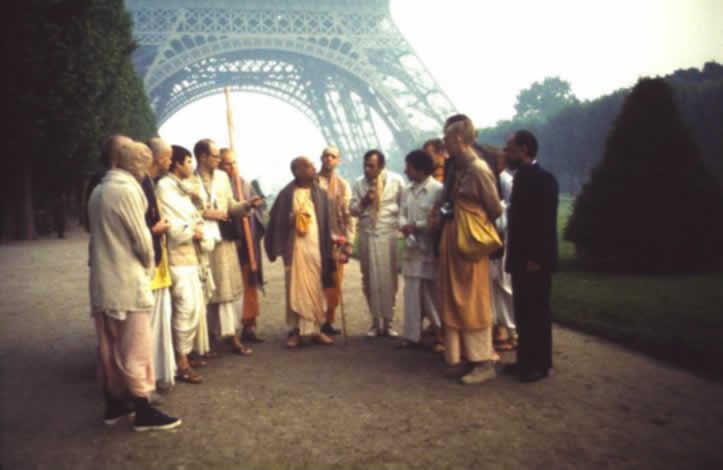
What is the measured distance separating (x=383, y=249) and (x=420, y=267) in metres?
0.76

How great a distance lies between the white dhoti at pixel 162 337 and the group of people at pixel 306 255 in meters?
0.01

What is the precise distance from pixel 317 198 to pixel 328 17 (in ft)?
125

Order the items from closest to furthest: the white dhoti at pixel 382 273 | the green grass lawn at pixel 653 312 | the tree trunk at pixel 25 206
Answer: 1. the green grass lawn at pixel 653 312
2. the white dhoti at pixel 382 273
3. the tree trunk at pixel 25 206

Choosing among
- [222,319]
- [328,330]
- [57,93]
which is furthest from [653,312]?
[57,93]

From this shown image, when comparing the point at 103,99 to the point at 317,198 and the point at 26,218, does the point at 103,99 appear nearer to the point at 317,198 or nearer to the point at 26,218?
the point at 26,218

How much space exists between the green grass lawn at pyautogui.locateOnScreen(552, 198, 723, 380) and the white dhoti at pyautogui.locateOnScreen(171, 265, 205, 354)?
4.15m

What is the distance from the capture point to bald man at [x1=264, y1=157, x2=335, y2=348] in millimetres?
5812

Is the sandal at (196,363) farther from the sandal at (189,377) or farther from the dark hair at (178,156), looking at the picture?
the dark hair at (178,156)

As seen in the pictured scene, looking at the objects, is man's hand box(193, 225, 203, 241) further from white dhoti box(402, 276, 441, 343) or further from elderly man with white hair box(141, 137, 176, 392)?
white dhoti box(402, 276, 441, 343)

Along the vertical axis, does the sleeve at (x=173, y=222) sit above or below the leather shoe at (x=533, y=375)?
above

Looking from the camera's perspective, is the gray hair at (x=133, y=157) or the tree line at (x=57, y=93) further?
the tree line at (x=57, y=93)

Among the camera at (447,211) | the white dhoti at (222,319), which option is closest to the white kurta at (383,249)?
the camera at (447,211)

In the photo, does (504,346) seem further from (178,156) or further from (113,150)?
(113,150)

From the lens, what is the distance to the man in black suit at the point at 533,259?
4.55 m
